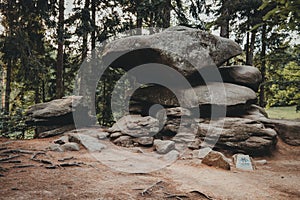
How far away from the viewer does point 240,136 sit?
7211 millimetres

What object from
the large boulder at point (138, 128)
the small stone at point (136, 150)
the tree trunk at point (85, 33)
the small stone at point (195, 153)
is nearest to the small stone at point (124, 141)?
the large boulder at point (138, 128)

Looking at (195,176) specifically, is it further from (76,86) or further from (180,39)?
(76,86)

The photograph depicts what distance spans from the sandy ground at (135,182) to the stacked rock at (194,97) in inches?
65.4

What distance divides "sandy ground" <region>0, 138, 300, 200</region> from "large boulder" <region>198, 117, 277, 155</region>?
1.21 meters

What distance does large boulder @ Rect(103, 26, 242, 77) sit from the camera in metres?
8.68

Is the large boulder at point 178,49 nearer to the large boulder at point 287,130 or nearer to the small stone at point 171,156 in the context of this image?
the large boulder at point 287,130

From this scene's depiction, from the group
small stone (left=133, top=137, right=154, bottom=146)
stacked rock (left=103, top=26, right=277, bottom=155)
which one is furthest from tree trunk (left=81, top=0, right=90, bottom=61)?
small stone (left=133, top=137, right=154, bottom=146)

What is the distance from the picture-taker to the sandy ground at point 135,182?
11.0ft

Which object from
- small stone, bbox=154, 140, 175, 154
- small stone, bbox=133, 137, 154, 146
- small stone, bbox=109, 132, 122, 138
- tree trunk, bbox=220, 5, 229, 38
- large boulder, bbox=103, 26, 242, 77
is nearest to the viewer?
small stone, bbox=154, 140, 175, 154

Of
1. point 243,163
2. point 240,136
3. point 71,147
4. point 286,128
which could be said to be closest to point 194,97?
point 240,136

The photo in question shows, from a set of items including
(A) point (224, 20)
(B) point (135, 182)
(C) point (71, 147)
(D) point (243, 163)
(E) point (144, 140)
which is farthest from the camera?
(A) point (224, 20)

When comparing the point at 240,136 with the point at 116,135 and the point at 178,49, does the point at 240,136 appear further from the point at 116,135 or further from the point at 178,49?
the point at 116,135

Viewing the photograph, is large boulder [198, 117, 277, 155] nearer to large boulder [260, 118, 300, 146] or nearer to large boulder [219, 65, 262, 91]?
large boulder [260, 118, 300, 146]

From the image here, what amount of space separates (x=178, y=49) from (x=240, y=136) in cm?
389
